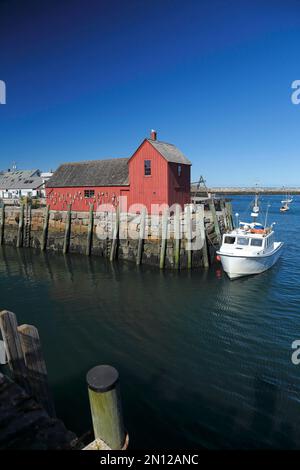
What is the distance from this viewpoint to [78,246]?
24.0m

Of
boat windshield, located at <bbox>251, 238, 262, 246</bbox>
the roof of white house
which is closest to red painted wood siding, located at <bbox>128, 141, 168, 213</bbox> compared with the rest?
boat windshield, located at <bbox>251, 238, 262, 246</bbox>

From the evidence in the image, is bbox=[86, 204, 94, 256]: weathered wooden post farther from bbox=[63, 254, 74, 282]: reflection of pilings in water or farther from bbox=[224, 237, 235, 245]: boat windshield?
bbox=[224, 237, 235, 245]: boat windshield

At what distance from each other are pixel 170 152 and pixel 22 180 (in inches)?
1978

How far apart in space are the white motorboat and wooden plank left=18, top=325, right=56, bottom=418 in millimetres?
14039

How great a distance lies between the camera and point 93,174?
28734 mm

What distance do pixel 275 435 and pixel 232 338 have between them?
450 centimetres

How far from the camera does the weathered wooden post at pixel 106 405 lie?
152 inches

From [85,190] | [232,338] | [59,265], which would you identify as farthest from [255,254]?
[85,190]

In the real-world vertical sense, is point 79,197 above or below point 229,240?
above

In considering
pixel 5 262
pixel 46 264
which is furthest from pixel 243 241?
pixel 5 262

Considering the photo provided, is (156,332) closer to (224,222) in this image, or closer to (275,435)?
(275,435)

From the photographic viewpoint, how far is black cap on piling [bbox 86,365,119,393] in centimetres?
381

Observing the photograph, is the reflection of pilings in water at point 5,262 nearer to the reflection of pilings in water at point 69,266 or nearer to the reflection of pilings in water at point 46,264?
the reflection of pilings in water at point 46,264

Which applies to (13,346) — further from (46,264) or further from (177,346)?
(46,264)
